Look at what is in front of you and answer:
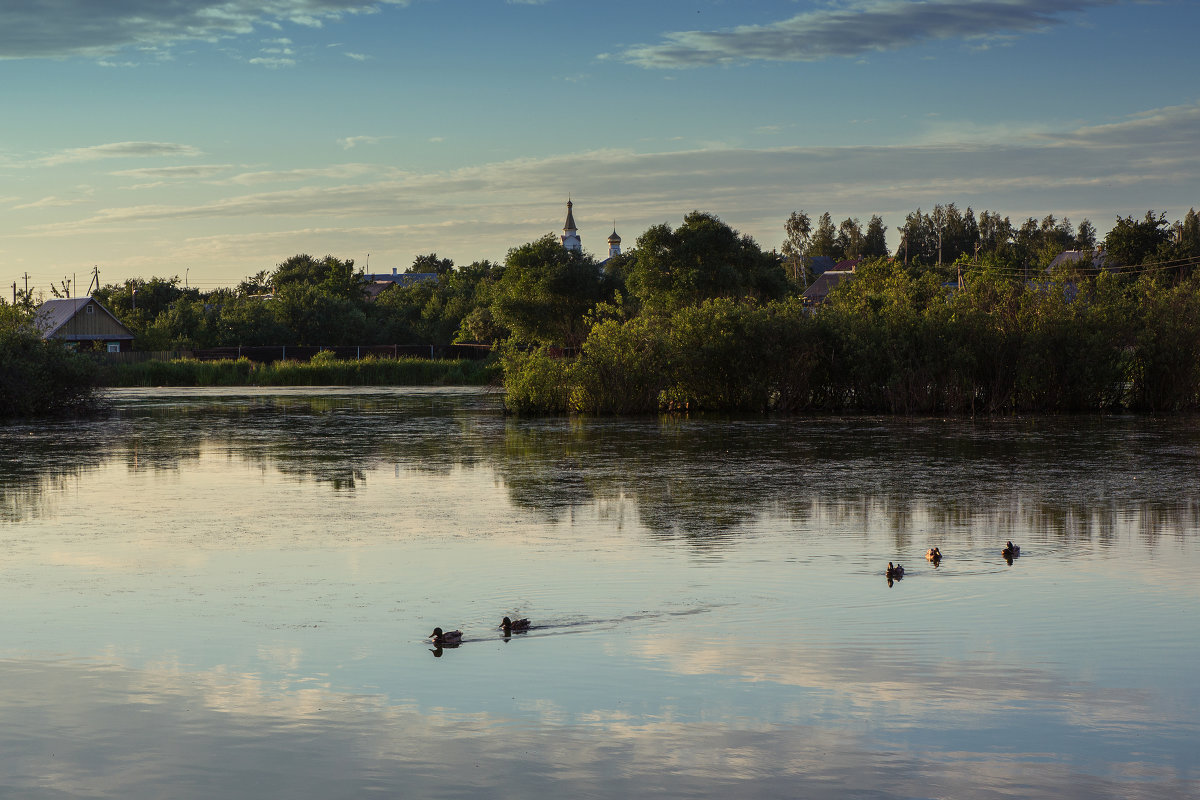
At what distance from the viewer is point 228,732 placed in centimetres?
704

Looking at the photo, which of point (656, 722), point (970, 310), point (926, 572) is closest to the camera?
point (656, 722)

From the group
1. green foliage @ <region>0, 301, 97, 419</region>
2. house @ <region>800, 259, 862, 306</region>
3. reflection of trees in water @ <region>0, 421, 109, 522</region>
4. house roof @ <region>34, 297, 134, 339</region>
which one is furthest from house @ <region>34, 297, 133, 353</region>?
house @ <region>800, 259, 862, 306</region>

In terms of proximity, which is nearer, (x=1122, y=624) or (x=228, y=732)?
(x=228, y=732)

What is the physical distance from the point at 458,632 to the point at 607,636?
110cm

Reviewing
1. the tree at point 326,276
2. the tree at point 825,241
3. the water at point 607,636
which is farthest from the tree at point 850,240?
the water at point 607,636

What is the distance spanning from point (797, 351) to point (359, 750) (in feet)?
103

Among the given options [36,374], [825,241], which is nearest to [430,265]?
[825,241]

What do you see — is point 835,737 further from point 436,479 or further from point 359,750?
point 436,479

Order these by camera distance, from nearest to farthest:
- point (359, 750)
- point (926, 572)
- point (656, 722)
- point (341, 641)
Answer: point (359, 750) → point (656, 722) → point (341, 641) → point (926, 572)

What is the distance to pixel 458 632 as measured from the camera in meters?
8.91

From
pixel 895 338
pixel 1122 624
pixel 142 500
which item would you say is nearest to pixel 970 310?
pixel 895 338

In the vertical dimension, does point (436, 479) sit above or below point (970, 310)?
below

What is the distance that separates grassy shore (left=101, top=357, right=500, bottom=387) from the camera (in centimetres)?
6425

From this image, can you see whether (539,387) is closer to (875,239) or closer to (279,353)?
(279,353)
